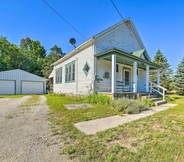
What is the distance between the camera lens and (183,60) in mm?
19891

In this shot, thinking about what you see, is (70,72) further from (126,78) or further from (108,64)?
(126,78)

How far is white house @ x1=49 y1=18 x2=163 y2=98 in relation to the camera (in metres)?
9.16

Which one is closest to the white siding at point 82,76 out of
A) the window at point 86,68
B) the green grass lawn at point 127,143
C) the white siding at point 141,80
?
the window at point 86,68

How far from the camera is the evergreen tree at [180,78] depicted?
19172 millimetres

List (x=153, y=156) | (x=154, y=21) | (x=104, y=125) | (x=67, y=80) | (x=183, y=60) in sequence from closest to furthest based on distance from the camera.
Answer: (x=153, y=156)
(x=104, y=125)
(x=154, y=21)
(x=67, y=80)
(x=183, y=60)

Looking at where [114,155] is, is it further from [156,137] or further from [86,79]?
[86,79]

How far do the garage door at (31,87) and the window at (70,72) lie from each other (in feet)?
30.8

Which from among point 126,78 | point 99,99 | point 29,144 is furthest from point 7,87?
point 29,144

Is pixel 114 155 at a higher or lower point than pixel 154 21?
lower

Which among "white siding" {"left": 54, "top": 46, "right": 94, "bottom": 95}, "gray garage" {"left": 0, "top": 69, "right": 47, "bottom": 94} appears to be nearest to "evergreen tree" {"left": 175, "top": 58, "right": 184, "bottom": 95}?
"white siding" {"left": 54, "top": 46, "right": 94, "bottom": 95}

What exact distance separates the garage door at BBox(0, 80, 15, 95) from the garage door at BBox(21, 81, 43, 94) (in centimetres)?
137

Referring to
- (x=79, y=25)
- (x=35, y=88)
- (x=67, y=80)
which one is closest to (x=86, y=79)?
(x=67, y=80)

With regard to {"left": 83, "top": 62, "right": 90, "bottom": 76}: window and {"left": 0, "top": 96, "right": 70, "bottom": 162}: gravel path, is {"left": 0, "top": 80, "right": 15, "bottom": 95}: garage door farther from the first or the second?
{"left": 0, "top": 96, "right": 70, "bottom": 162}: gravel path

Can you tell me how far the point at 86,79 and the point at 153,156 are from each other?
26.5 ft
